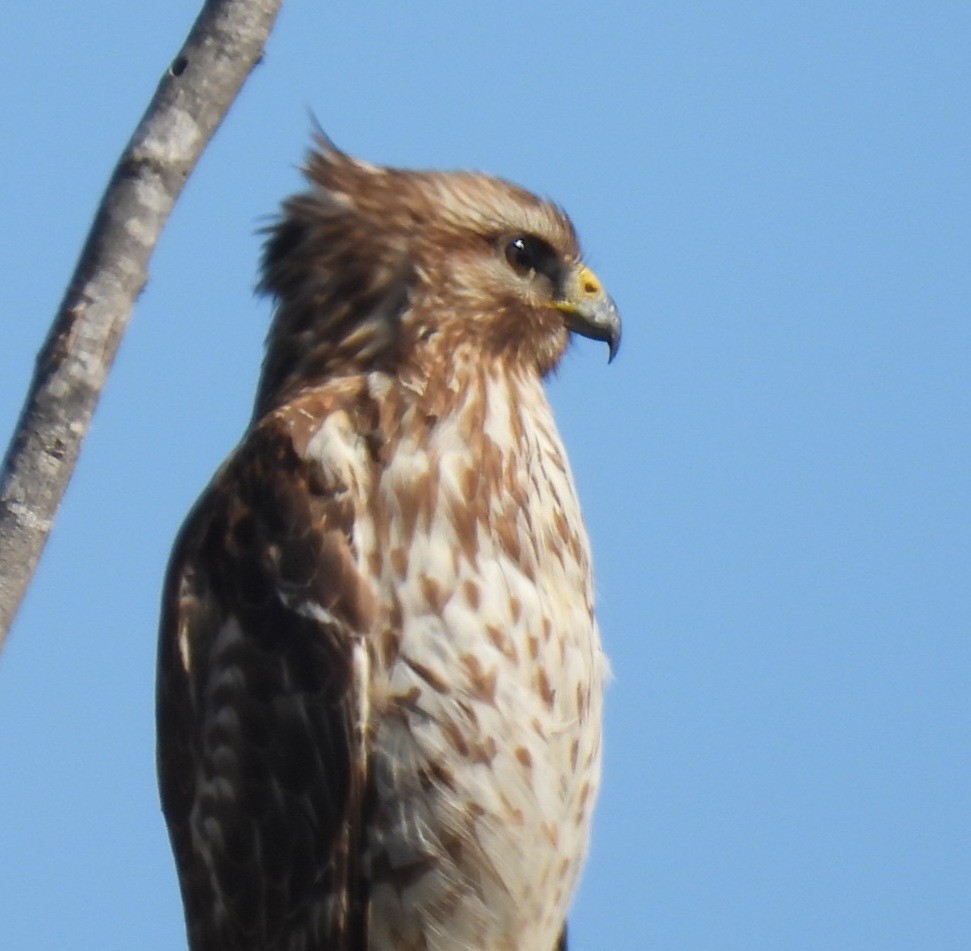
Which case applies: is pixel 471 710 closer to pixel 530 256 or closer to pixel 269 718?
pixel 269 718

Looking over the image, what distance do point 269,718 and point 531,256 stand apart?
1491 mm

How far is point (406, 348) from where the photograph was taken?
466 centimetres

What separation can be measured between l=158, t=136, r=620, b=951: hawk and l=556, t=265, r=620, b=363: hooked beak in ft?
1.67

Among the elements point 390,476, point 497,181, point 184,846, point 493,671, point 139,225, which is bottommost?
point 184,846

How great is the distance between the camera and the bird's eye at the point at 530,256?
4996 mm

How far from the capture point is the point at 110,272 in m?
3.17

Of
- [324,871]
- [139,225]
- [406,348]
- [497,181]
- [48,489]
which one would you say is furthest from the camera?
[497,181]

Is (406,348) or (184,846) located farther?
(406,348)

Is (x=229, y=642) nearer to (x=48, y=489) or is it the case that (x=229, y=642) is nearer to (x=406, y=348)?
(x=406, y=348)

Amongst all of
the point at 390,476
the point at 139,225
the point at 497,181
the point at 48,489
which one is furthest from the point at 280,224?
the point at 48,489

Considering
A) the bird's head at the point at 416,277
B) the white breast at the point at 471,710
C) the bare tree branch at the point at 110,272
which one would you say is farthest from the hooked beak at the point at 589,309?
the bare tree branch at the point at 110,272

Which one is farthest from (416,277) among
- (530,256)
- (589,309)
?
(589,309)

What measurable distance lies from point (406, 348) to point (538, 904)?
53.2 inches

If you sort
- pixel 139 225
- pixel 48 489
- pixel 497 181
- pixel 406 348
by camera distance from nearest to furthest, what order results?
1. pixel 48 489
2. pixel 139 225
3. pixel 406 348
4. pixel 497 181
